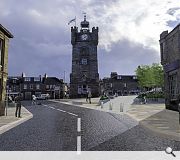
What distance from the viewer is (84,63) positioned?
264 feet

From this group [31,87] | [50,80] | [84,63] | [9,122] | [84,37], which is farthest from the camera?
[50,80]

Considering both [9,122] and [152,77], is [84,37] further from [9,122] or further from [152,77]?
[9,122]

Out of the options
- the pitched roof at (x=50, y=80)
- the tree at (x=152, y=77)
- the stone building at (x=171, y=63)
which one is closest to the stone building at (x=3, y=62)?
the stone building at (x=171, y=63)

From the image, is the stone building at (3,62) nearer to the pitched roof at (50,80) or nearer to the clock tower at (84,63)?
the clock tower at (84,63)

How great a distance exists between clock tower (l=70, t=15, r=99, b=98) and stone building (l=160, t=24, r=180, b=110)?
1960 inches

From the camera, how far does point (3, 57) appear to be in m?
21.3

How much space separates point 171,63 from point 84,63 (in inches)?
2214

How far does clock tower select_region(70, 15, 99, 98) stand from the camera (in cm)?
7829

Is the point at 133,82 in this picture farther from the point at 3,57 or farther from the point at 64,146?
the point at 64,146

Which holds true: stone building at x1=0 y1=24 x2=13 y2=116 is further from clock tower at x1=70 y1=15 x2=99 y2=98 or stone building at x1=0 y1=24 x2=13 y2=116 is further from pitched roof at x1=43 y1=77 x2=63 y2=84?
pitched roof at x1=43 y1=77 x2=63 y2=84

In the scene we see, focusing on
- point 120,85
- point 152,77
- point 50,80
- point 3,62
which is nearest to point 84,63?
point 152,77

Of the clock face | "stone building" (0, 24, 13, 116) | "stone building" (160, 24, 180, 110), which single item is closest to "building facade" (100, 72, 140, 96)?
the clock face

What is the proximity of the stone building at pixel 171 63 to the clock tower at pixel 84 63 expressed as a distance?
49781 mm
